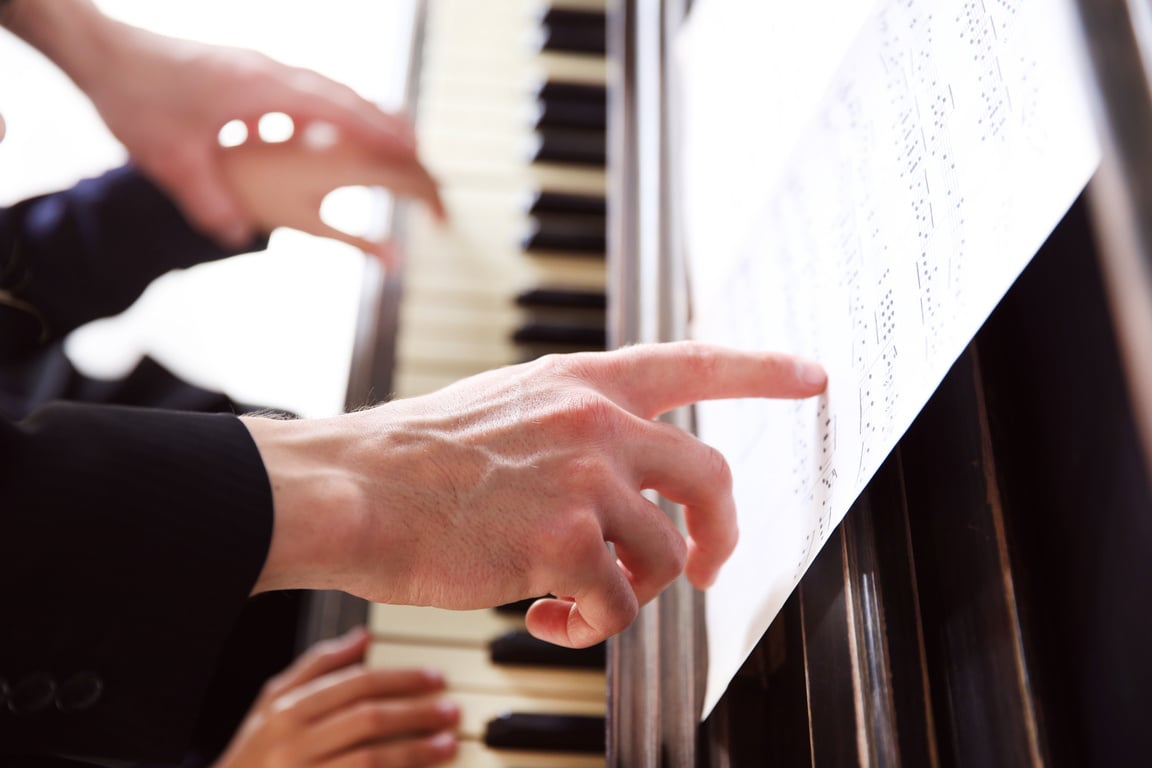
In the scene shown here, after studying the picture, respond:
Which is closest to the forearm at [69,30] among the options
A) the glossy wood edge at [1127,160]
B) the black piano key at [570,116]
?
the black piano key at [570,116]

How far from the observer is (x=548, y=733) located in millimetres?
937

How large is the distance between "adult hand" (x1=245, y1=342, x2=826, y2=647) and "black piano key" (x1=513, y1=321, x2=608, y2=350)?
555mm

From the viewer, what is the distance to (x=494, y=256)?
1263mm

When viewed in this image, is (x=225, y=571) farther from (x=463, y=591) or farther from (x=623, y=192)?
(x=623, y=192)

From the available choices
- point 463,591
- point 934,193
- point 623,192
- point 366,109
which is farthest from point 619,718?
point 366,109

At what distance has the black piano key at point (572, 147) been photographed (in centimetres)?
132

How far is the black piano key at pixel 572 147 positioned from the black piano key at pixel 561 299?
0.22 metres

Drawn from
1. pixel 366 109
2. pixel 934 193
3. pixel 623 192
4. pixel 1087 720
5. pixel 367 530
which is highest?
pixel 366 109

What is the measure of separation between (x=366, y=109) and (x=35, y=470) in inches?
33.8

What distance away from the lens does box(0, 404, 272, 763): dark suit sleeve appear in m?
0.49

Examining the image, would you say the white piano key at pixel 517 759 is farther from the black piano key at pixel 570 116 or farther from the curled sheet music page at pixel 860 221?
the black piano key at pixel 570 116

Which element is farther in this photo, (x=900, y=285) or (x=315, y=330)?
(x=315, y=330)

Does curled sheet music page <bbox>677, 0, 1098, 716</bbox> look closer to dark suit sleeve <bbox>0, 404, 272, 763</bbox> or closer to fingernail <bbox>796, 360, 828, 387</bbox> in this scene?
fingernail <bbox>796, 360, 828, 387</bbox>

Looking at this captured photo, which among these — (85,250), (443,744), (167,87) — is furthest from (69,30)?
(443,744)
